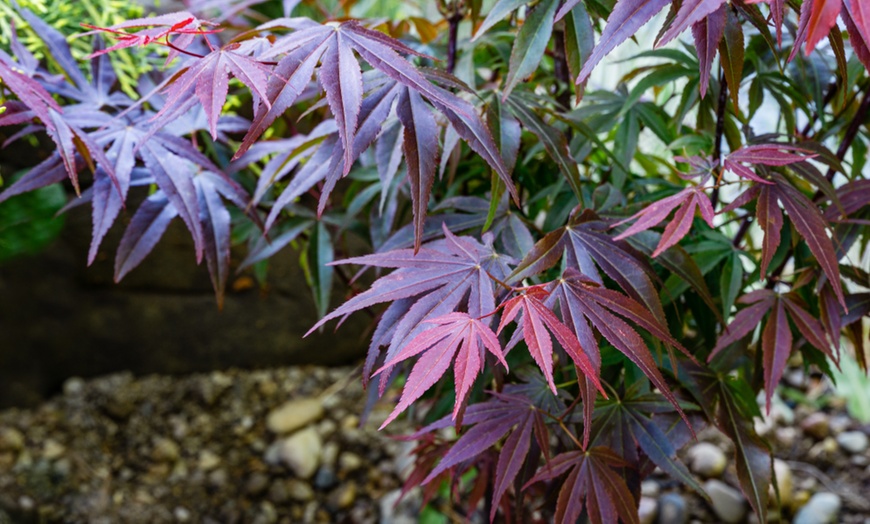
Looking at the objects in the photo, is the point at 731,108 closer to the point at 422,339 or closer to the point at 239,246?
the point at 422,339

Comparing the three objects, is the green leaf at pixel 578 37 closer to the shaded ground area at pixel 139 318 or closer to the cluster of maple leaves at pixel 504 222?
the cluster of maple leaves at pixel 504 222

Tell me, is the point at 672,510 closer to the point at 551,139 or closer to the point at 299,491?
the point at 299,491

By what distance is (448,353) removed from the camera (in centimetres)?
44

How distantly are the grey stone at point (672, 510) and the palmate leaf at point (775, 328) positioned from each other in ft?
2.50

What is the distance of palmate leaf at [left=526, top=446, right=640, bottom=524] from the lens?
0.57m

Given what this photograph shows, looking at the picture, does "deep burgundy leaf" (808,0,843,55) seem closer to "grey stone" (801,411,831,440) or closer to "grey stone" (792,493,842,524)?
"grey stone" (792,493,842,524)

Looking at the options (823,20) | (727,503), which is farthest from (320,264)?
(727,503)

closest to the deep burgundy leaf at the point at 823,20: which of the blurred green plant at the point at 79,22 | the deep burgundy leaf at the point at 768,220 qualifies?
the deep burgundy leaf at the point at 768,220

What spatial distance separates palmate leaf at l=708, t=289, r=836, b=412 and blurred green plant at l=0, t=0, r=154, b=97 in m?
0.80

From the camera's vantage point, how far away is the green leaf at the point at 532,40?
605 mm

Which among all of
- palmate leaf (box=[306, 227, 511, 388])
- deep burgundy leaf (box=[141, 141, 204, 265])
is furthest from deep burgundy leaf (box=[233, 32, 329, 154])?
deep burgundy leaf (box=[141, 141, 204, 265])

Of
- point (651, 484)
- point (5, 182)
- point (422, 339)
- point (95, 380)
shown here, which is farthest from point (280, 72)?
point (95, 380)

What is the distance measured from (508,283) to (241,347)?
125 centimetres

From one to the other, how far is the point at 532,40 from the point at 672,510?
1.05 m
